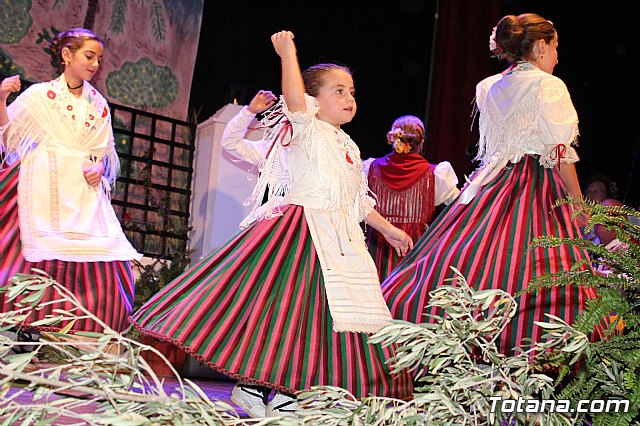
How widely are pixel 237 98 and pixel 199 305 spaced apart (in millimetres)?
3767

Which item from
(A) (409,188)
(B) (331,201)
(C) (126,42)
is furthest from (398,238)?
(C) (126,42)

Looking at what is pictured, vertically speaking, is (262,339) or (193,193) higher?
(193,193)

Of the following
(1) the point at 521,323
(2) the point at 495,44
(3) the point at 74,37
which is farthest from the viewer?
(3) the point at 74,37

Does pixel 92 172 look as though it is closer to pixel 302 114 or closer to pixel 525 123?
pixel 302 114

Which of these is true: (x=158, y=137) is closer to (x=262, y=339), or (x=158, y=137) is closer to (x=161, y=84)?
(x=161, y=84)

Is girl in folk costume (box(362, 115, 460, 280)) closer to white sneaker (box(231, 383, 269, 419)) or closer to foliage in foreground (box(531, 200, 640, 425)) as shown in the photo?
white sneaker (box(231, 383, 269, 419))

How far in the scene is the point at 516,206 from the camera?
117 inches

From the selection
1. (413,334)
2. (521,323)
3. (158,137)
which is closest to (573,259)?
(521,323)

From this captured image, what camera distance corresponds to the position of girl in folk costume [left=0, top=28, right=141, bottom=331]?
3502mm

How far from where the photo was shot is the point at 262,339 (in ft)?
8.05

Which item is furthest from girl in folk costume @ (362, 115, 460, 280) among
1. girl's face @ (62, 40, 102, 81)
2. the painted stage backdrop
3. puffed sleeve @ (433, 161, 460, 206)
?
the painted stage backdrop

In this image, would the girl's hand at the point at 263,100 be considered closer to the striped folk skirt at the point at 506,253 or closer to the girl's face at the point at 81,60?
the striped folk skirt at the point at 506,253

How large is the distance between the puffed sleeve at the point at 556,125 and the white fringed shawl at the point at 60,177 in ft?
6.22

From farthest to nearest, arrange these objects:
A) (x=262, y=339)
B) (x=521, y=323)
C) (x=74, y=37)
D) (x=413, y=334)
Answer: (x=74, y=37) → (x=521, y=323) → (x=262, y=339) → (x=413, y=334)
